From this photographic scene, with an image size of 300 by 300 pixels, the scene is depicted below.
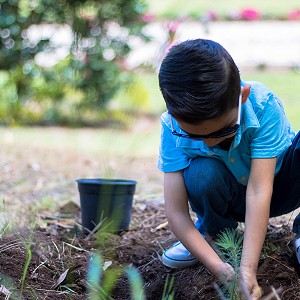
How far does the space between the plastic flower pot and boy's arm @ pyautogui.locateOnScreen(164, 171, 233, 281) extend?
19.4 inches

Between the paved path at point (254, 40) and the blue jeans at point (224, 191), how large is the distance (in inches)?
269

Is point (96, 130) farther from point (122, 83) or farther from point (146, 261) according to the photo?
point (146, 261)

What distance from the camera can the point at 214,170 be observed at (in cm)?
217

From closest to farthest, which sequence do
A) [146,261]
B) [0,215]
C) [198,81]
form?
[198,81] → [146,261] → [0,215]

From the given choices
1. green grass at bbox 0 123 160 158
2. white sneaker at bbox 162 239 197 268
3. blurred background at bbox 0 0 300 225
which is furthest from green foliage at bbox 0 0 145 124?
white sneaker at bbox 162 239 197 268

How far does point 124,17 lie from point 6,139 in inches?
68.1

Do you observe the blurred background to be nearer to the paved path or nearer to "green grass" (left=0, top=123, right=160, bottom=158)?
"green grass" (left=0, top=123, right=160, bottom=158)

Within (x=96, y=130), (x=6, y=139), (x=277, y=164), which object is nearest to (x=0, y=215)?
(x=277, y=164)

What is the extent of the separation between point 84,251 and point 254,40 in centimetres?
918

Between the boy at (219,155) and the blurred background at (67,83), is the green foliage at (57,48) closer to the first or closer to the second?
the blurred background at (67,83)

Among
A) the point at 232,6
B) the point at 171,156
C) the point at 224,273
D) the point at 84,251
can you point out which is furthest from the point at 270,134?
the point at 232,6

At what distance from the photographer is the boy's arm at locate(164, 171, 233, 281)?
6.33 ft

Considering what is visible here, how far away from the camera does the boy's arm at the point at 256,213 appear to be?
6.17 feet

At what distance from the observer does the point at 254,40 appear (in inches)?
440
